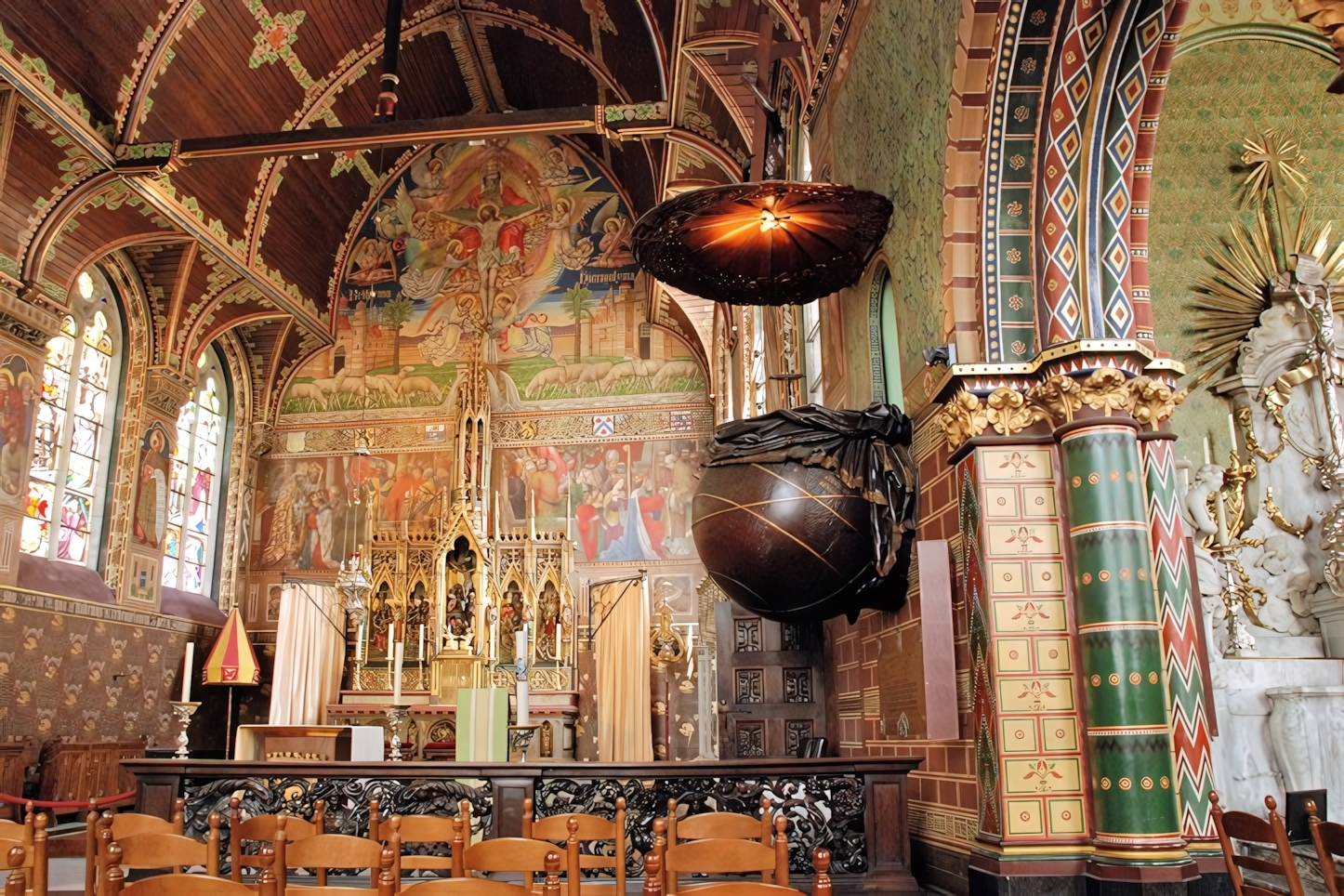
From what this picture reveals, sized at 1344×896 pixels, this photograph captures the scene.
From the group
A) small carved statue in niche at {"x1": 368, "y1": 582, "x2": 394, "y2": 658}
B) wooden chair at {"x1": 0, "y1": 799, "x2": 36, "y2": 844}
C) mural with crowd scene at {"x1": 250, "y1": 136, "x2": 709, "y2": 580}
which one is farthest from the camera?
mural with crowd scene at {"x1": 250, "y1": 136, "x2": 709, "y2": 580}

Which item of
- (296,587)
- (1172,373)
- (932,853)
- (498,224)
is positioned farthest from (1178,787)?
(498,224)

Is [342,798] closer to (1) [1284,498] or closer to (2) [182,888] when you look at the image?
(2) [182,888]

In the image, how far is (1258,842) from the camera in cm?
399

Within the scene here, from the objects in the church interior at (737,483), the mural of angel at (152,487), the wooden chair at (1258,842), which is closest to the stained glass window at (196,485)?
the church interior at (737,483)

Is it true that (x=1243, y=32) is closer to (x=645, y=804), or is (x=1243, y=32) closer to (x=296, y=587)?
(x=645, y=804)

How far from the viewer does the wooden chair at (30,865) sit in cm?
273

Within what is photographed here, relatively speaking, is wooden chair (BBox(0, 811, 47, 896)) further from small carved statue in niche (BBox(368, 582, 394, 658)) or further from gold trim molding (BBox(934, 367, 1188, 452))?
small carved statue in niche (BBox(368, 582, 394, 658))

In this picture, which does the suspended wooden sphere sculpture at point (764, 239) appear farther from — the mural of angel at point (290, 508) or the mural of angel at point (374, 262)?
the mural of angel at point (374, 262)

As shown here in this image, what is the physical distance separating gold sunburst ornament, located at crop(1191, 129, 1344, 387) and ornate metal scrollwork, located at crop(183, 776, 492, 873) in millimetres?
5725

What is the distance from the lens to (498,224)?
58.5 feet

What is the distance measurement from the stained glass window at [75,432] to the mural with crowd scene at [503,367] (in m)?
3.08

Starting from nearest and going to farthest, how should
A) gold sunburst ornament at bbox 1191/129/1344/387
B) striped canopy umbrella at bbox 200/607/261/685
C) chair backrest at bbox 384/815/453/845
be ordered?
1. chair backrest at bbox 384/815/453/845
2. gold sunburst ornament at bbox 1191/129/1344/387
3. striped canopy umbrella at bbox 200/607/261/685

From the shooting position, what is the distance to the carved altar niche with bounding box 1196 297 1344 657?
719 centimetres

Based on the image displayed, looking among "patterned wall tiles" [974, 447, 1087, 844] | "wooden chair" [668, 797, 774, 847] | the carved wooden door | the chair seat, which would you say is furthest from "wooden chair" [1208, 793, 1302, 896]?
the carved wooden door
